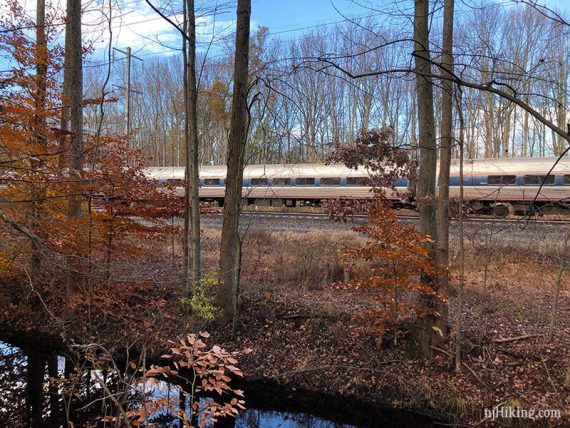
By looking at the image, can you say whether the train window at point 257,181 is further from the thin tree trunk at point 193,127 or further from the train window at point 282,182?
the train window at point 282,182

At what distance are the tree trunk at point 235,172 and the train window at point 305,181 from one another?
15.2 metres

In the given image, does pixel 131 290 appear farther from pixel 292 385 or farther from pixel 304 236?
pixel 304 236

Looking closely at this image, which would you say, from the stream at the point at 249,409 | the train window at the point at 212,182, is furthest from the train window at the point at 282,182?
the stream at the point at 249,409

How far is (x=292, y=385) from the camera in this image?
6.93 meters

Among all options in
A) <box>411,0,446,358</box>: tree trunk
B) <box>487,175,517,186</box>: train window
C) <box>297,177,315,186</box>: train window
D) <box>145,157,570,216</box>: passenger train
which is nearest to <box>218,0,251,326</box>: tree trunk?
<box>411,0,446,358</box>: tree trunk

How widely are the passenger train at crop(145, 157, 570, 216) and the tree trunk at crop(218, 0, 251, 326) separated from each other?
16.0 ft

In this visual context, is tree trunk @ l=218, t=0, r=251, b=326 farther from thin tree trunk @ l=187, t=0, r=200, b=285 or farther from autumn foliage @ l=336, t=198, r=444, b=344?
autumn foliage @ l=336, t=198, r=444, b=344

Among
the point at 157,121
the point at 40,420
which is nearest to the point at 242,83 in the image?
the point at 40,420

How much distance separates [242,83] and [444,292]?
4915mm

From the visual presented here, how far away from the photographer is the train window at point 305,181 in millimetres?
22984

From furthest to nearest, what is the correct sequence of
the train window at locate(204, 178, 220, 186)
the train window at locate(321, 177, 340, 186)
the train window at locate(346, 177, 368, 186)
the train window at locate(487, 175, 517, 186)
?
1. the train window at locate(204, 178, 220, 186)
2. the train window at locate(321, 177, 340, 186)
3. the train window at locate(346, 177, 368, 186)
4. the train window at locate(487, 175, 517, 186)

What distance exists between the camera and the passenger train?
17078mm

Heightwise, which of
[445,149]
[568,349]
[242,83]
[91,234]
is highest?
[242,83]

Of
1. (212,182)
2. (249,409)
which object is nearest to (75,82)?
(249,409)
